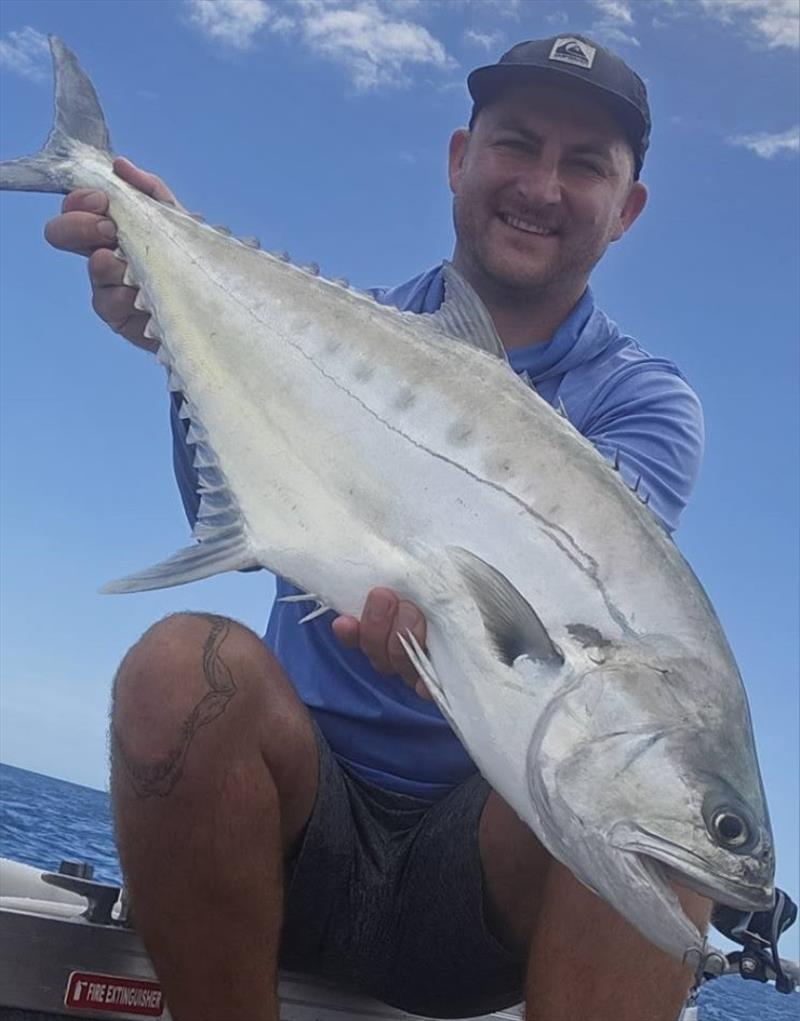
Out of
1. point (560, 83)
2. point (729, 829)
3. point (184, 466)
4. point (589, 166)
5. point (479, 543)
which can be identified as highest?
point (560, 83)

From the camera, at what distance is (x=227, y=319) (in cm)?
277

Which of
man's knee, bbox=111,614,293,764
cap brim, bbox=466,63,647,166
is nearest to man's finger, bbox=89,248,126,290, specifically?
man's knee, bbox=111,614,293,764

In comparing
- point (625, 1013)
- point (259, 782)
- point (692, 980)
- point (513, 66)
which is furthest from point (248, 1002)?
point (513, 66)

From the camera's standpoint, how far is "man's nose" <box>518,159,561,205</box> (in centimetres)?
329

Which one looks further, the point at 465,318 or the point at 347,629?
the point at 465,318

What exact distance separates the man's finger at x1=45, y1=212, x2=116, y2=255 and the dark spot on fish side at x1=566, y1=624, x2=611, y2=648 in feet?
5.42

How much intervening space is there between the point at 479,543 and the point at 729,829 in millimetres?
683

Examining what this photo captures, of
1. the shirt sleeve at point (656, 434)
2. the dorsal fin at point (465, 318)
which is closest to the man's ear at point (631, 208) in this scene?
the shirt sleeve at point (656, 434)

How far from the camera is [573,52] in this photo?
11.0 feet

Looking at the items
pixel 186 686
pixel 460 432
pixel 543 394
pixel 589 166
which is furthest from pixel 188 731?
pixel 589 166

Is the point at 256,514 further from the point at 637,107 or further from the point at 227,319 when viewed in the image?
the point at 637,107

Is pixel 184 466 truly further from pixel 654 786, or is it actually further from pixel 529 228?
pixel 654 786

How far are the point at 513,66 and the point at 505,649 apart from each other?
2.01 metres

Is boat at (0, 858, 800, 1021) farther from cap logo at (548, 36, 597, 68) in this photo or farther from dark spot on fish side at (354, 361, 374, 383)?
cap logo at (548, 36, 597, 68)
